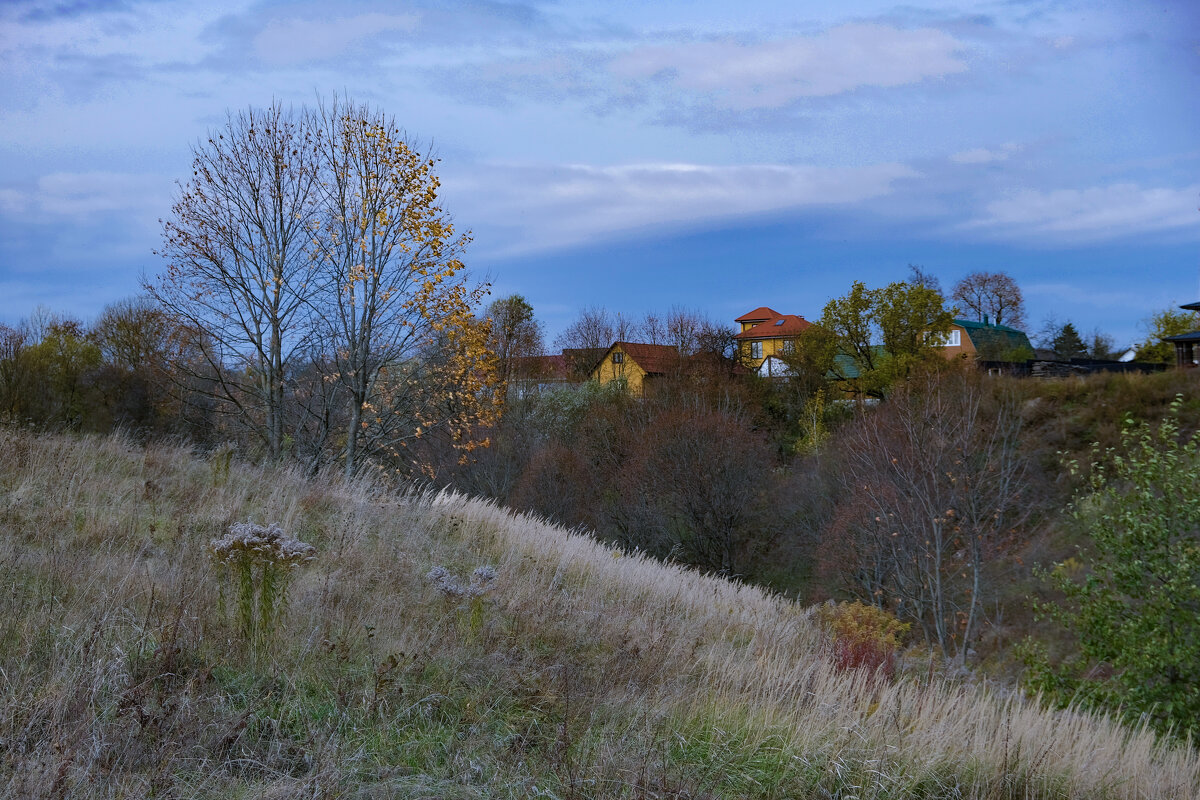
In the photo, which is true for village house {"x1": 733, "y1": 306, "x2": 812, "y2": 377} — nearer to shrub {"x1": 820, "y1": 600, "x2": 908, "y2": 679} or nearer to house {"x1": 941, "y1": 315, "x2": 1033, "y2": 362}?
house {"x1": 941, "y1": 315, "x2": 1033, "y2": 362}

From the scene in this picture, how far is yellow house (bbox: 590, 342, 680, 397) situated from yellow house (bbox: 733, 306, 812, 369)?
15.3ft

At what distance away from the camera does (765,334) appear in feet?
225

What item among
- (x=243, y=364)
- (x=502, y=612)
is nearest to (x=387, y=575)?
(x=502, y=612)

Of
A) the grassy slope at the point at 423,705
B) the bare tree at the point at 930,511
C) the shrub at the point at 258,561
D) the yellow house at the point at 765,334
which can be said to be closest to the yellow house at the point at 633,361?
the yellow house at the point at 765,334

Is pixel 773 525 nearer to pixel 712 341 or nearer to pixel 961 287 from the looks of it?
pixel 712 341

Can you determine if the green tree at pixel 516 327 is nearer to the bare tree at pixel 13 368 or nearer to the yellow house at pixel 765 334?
the yellow house at pixel 765 334

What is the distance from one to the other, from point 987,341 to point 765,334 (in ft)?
55.9

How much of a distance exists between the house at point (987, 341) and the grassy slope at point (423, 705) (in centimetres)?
5075

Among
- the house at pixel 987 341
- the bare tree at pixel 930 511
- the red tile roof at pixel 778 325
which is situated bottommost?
the bare tree at pixel 930 511

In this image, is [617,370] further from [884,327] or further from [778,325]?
[778,325]

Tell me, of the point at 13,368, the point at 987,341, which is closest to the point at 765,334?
the point at 987,341

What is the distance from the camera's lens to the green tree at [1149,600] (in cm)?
1019

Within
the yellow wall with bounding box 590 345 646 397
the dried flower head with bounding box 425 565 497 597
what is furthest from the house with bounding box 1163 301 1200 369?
the dried flower head with bounding box 425 565 497 597

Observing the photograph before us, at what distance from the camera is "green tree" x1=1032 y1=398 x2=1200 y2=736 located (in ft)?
33.4
